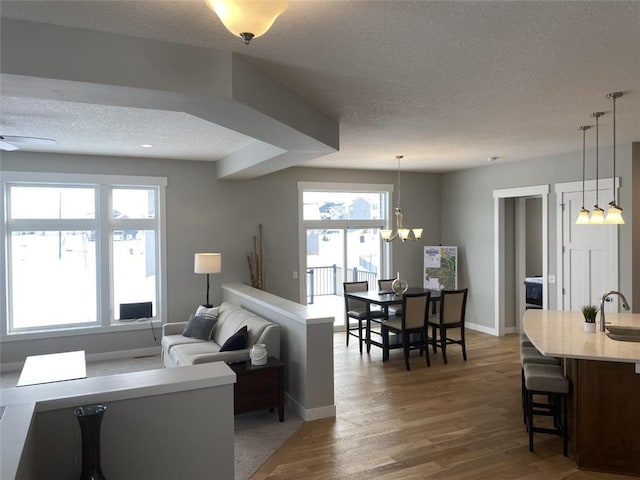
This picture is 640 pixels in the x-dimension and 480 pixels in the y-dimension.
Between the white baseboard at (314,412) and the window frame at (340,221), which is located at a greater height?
the window frame at (340,221)

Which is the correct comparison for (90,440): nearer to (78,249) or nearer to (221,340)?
(221,340)

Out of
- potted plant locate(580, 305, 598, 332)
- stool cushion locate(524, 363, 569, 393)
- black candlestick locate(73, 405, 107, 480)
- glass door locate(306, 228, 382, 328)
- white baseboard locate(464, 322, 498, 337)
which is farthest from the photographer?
glass door locate(306, 228, 382, 328)

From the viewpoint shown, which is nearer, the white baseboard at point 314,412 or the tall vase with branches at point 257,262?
the white baseboard at point 314,412

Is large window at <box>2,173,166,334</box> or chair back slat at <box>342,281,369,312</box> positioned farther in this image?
chair back slat at <box>342,281,369,312</box>

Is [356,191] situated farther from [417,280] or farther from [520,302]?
[520,302]

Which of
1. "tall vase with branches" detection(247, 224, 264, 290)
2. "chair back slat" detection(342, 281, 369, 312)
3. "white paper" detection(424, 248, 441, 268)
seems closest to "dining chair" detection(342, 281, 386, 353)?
"chair back slat" detection(342, 281, 369, 312)

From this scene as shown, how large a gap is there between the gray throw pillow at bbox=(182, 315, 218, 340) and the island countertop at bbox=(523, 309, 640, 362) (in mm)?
3459

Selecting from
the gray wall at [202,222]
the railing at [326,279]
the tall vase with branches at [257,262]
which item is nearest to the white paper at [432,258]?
the railing at [326,279]

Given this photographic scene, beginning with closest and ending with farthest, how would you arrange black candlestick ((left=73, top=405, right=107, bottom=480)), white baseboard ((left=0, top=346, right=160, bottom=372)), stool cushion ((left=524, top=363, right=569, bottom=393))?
black candlestick ((left=73, top=405, right=107, bottom=480))
stool cushion ((left=524, top=363, right=569, bottom=393))
white baseboard ((left=0, top=346, right=160, bottom=372))

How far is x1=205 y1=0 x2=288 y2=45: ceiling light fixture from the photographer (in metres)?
1.56

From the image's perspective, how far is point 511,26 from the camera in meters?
2.29

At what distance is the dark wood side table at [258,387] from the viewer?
13.1 feet

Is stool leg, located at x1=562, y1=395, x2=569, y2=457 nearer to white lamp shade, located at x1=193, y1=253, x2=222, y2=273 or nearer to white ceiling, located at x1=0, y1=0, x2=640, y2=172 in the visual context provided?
white ceiling, located at x1=0, y1=0, x2=640, y2=172

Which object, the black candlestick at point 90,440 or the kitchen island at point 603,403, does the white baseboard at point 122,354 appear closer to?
the black candlestick at point 90,440
